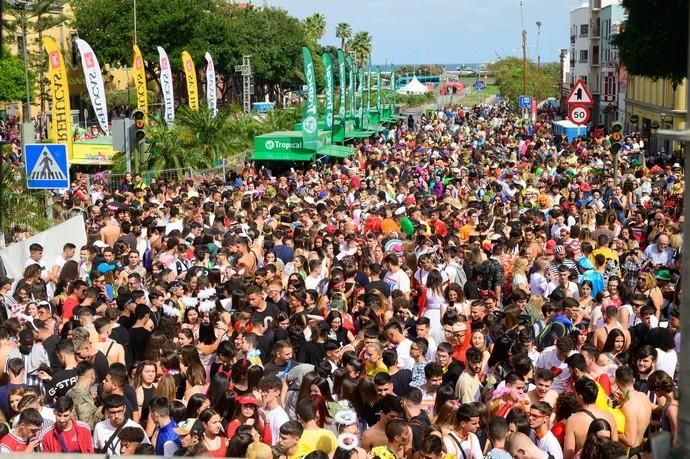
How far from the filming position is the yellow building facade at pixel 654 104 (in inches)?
1882

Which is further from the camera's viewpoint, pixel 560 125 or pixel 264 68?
pixel 264 68

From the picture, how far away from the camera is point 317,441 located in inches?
272

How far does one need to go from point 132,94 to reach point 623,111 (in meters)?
32.5

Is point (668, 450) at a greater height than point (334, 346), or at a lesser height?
greater

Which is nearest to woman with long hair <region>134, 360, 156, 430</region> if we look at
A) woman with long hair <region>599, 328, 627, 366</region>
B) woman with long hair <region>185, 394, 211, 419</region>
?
woman with long hair <region>185, 394, 211, 419</region>


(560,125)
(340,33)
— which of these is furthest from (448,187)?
(340,33)

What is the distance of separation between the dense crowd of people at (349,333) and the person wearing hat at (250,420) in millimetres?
21

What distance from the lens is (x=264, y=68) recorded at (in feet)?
272

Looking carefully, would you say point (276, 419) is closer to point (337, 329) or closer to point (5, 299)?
point (337, 329)

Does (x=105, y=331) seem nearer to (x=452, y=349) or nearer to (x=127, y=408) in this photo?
(x=127, y=408)

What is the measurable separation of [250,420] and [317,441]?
0.63 metres

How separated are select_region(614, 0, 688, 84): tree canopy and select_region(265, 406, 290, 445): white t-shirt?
2818 centimetres

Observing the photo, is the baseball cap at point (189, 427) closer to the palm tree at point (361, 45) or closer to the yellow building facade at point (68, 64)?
the yellow building facade at point (68, 64)

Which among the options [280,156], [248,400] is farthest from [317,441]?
[280,156]
